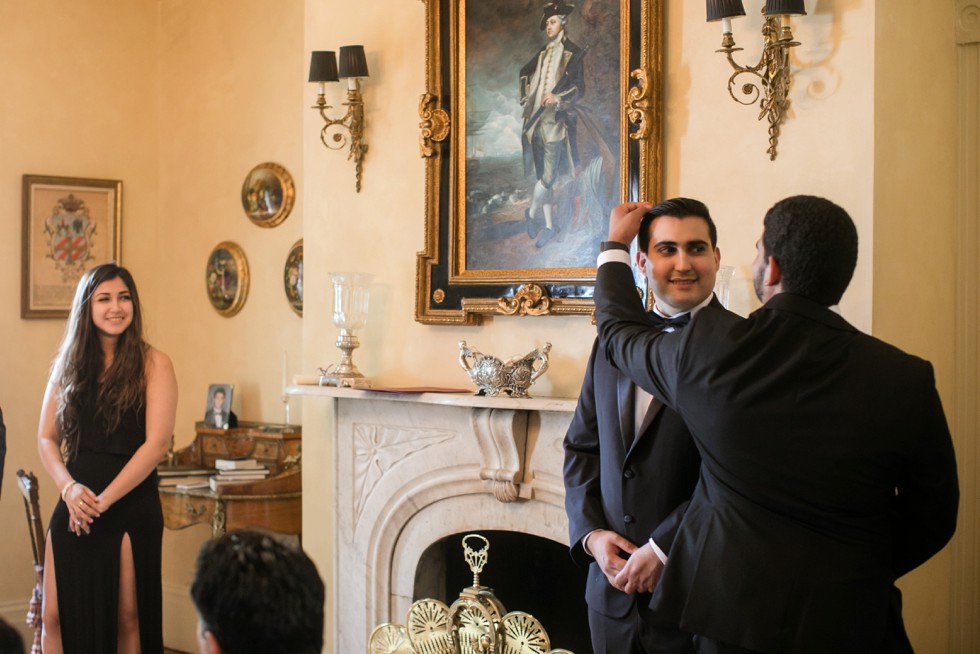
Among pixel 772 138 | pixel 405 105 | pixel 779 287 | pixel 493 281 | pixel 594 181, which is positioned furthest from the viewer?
pixel 405 105

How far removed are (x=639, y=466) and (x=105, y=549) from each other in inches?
88.8

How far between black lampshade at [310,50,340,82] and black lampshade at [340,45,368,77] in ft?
0.32

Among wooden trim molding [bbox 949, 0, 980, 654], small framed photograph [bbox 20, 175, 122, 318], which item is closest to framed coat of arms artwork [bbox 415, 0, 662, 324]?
wooden trim molding [bbox 949, 0, 980, 654]

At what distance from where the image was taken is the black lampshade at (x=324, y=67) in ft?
14.2

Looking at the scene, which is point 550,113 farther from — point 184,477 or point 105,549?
point 184,477

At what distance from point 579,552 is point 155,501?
1955mm

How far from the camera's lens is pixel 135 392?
398 cm

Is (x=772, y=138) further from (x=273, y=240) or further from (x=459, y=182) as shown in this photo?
(x=273, y=240)

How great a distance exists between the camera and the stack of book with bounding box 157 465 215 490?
519cm

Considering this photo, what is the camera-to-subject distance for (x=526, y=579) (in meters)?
4.16

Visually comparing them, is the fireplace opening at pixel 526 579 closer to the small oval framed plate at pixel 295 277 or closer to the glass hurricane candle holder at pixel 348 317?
the glass hurricane candle holder at pixel 348 317

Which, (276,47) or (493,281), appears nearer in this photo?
(493,281)

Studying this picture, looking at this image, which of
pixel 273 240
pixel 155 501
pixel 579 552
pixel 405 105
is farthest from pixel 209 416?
pixel 579 552

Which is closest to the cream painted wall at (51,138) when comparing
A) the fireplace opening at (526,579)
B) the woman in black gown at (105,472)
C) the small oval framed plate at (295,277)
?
the small oval framed plate at (295,277)
